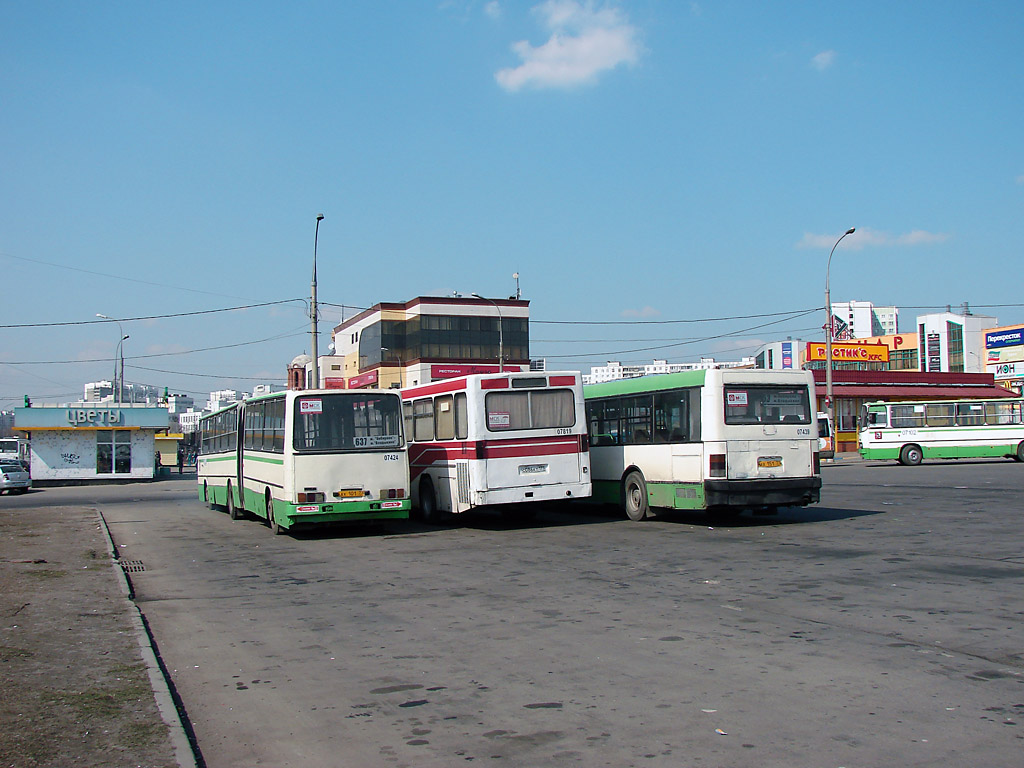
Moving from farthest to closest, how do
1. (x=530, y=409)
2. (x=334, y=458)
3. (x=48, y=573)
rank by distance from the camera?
(x=530, y=409) → (x=334, y=458) → (x=48, y=573)

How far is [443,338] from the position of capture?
3029 inches

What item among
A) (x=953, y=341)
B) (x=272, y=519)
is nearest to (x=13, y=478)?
(x=272, y=519)

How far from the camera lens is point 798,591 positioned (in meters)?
9.97

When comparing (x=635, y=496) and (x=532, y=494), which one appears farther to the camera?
(x=635, y=496)

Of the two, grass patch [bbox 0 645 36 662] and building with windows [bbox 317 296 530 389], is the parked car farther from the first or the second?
grass patch [bbox 0 645 36 662]

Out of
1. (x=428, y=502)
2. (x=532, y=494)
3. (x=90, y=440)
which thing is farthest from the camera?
(x=90, y=440)

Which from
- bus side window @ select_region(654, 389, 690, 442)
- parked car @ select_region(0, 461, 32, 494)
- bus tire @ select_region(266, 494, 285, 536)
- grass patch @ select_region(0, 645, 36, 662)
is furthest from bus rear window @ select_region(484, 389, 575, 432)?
parked car @ select_region(0, 461, 32, 494)

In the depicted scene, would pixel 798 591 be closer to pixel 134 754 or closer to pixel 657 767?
pixel 657 767

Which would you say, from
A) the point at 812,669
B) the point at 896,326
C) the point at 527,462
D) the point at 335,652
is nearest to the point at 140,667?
the point at 335,652

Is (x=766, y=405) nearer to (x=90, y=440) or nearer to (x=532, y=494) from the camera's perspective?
(x=532, y=494)

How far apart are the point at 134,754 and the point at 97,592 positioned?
20.8 ft

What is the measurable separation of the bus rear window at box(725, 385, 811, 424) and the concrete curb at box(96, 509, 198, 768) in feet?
34.5

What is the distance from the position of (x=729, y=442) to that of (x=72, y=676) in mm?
12114

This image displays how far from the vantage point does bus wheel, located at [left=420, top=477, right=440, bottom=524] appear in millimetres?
19672
